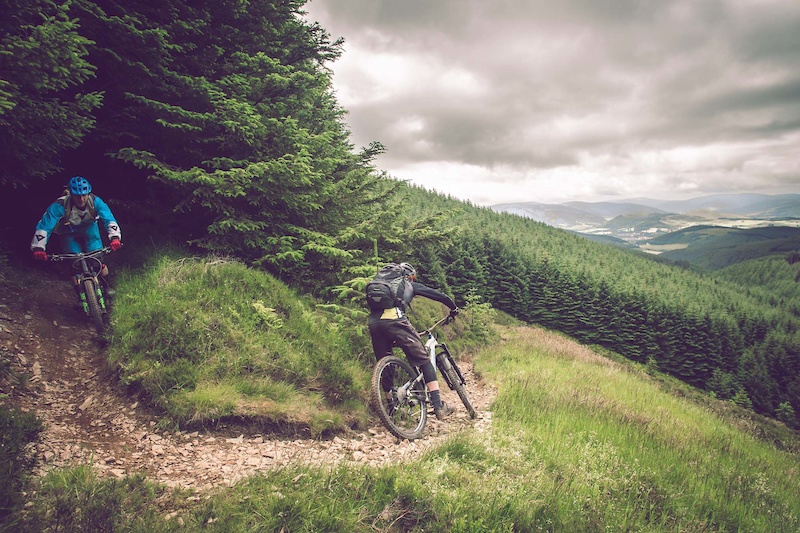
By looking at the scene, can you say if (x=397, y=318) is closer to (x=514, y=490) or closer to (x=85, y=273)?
(x=514, y=490)

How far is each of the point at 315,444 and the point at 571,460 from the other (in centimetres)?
384

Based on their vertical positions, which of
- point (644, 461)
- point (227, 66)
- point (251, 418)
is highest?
point (227, 66)

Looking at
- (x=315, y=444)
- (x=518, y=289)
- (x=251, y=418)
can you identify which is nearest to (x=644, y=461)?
(x=315, y=444)

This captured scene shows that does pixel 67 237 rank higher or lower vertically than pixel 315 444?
higher

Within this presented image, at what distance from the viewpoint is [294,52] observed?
9836 mm

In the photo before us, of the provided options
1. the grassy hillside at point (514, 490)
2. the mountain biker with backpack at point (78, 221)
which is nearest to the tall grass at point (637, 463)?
the grassy hillside at point (514, 490)

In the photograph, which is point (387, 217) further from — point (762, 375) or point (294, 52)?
point (762, 375)

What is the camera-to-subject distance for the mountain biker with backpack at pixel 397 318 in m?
5.87

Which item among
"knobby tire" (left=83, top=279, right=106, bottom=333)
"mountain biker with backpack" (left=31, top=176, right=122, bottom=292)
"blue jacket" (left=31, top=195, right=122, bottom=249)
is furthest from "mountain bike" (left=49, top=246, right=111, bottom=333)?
"blue jacket" (left=31, top=195, right=122, bottom=249)

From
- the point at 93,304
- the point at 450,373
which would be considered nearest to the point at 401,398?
the point at 450,373

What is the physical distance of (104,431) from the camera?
14.7ft

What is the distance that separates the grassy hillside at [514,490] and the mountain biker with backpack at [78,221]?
4439 millimetres

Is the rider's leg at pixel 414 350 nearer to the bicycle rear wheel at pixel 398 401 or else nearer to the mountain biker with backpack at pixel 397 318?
the mountain biker with backpack at pixel 397 318

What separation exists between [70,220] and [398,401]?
6386mm
